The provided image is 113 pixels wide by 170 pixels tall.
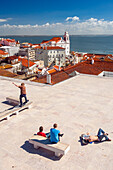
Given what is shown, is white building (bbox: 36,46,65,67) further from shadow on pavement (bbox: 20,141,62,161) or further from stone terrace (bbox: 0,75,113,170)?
shadow on pavement (bbox: 20,141,62,161)

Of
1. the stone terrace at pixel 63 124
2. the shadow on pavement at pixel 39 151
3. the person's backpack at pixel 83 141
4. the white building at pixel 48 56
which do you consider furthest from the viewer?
the white building at pixel 48 56

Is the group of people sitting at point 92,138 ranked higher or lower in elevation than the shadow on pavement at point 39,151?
higher

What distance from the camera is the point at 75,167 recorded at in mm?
5008

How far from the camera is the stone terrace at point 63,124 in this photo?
523 cm

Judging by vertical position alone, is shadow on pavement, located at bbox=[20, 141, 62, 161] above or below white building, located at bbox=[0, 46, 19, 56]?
below

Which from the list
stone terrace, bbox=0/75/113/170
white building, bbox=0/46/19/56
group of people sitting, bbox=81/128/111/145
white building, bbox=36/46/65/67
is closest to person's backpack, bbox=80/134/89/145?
group of people sitting, bbox=81/128/111/145

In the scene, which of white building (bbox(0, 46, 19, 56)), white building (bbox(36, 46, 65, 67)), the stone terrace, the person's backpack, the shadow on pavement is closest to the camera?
the stone terrace

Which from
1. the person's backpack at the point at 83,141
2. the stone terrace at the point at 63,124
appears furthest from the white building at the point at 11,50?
the person's backpack at the point at 83,141

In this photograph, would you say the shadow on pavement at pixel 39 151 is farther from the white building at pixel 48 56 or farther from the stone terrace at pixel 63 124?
the white building at pixel 48 56

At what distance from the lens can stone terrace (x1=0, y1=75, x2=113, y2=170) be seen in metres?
5.23

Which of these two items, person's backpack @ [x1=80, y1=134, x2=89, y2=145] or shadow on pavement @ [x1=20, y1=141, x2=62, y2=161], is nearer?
shadow on pavement @ [x1=20, y1=141, x2=62, y2=161]

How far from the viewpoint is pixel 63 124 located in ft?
24.4

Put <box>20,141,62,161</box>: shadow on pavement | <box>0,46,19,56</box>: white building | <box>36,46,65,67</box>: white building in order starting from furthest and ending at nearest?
<box>36,46,65,67</box>: white building → <box>0,46,19,56</box>: white building → <box>20,141,62,161</box>: shadow on pavement

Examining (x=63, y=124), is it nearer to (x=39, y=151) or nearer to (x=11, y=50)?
(x=39, y=151)
